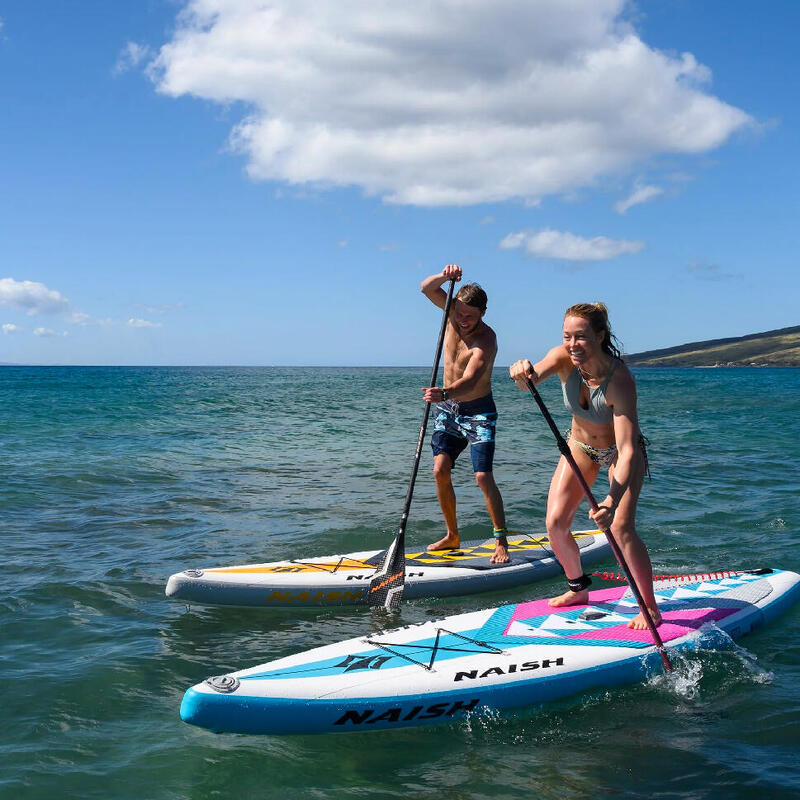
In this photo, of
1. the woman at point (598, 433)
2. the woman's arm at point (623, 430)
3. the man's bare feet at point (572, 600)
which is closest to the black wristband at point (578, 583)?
the man's bare feet at point (572, 600)

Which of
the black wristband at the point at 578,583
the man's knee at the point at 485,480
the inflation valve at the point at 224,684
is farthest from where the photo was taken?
the man's knee at the point at 485,480

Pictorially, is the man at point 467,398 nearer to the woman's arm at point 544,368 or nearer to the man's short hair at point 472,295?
the man's short hair at point 472,295

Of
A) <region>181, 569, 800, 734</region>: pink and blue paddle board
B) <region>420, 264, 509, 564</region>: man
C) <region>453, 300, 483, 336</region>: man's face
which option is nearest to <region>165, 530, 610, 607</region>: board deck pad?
<region>420, 264, 509, 564</region>: man

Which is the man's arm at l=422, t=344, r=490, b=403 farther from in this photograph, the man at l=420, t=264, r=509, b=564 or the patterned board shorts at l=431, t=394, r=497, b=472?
the patterned board shorts at l=431, t=394, r=497, b=472

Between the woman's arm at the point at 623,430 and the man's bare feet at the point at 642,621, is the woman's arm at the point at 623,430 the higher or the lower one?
the higher one

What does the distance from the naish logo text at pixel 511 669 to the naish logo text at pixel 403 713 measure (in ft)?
0.51

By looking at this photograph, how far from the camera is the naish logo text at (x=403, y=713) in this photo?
174 inches

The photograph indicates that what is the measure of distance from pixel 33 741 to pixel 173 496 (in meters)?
7.84

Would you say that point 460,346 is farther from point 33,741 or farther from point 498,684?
point 33,741

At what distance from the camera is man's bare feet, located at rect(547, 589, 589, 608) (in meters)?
5.84

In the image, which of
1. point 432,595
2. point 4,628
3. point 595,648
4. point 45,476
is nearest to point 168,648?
point 4,628

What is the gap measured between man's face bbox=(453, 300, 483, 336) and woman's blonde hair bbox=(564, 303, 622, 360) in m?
2.13

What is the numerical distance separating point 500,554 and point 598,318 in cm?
329

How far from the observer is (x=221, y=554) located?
859cm
